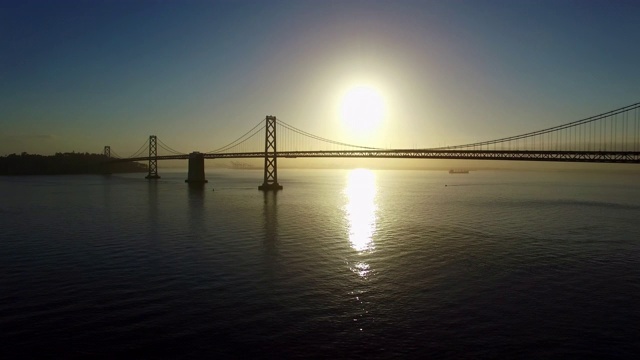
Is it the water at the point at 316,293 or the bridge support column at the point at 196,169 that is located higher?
the bridge support column at the point at 196,169

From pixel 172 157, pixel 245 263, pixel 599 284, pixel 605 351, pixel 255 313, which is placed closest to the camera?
pixel 605 351

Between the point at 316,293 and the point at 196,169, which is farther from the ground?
the point at 196,169

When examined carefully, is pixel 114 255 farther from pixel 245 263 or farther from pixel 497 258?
pixel 497 258

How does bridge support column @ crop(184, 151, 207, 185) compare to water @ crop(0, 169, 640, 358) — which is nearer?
water @ crop(0, 169, 640, 358)

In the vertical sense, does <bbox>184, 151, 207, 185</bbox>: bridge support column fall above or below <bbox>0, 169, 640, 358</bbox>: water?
above

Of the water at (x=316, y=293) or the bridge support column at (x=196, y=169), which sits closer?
the water at (x=316, y=293)

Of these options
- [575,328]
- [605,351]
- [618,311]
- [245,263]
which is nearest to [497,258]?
[618,311]

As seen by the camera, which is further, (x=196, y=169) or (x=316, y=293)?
(x=196, y=169)

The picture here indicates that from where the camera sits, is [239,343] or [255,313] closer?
[239,343]
